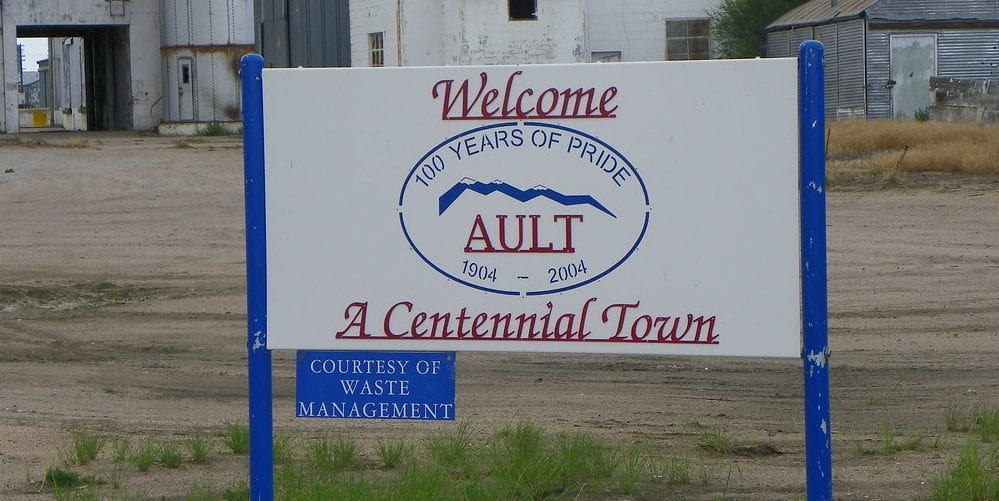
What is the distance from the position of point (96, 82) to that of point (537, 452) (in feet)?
160

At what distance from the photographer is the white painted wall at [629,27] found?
39656 mm

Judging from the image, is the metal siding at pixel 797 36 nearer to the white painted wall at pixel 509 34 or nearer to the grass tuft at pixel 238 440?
the white painted wall at pixel 509 34

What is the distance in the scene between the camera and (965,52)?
121 feet

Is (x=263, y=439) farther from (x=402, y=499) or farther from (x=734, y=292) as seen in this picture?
(x=734, y=292)

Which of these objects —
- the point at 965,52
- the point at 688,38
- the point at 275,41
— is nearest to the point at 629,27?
the point at 688,38

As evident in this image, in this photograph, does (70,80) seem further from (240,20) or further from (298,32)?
(298,32)

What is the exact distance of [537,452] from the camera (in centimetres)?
623

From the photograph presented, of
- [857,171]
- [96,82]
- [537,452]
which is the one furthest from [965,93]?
[96,82]

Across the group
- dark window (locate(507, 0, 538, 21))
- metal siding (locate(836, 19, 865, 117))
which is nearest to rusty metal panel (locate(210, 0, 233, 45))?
dark window (locate(507, 0, 538, 21))

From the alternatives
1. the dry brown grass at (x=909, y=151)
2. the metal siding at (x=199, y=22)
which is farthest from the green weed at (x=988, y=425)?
the metal siding at (x=199, y=22)

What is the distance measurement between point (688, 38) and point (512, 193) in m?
37.2

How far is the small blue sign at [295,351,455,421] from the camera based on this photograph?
4.79 m

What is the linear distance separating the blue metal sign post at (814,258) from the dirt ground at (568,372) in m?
1.20

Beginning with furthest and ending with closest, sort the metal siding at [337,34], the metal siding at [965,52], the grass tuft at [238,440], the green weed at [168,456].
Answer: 1. the metal siding at [337,34]
2. the metal siding at [965,52]
3. the grass tuft at [238,440]
4. the green weed at [168,456]
